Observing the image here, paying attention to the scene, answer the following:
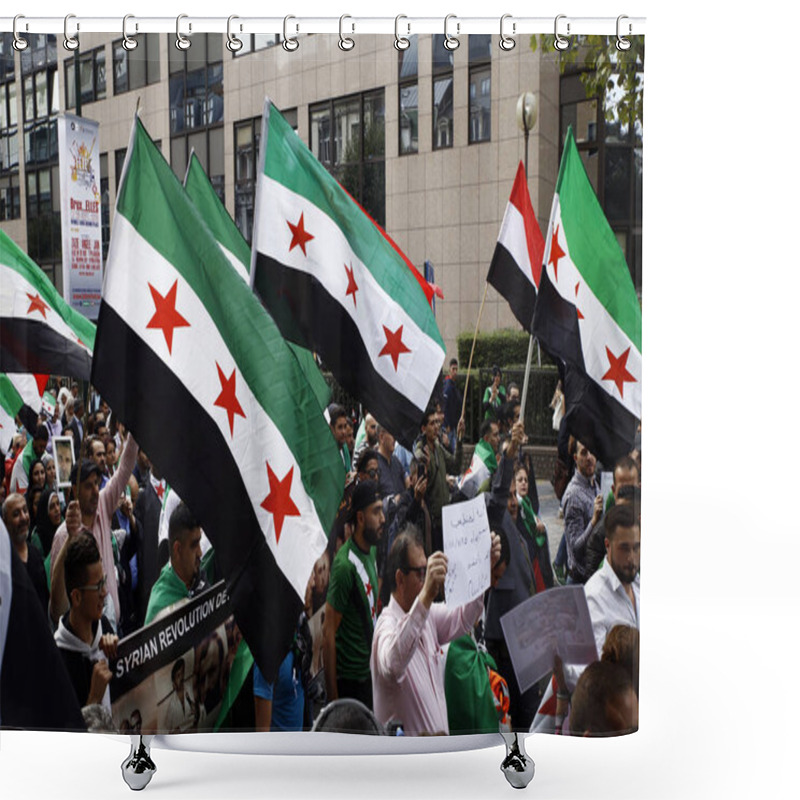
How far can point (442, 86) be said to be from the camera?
2498mm

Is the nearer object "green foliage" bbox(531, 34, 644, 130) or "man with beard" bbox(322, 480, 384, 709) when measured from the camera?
"green foliage" bbox(531, 34, 644, 130)

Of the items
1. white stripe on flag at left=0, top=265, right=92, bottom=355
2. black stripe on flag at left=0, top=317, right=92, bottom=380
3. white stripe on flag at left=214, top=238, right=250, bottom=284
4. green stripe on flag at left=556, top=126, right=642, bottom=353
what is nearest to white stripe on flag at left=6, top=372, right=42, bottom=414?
black stripe on flag at left=0, top=317, right=92, bottom=380

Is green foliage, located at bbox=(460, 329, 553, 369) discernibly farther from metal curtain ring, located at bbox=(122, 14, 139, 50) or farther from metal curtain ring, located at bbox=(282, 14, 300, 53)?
metal curtain ring, located at bbox=(122, 14, 139, 50)

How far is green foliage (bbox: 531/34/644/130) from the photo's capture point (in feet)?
8.08

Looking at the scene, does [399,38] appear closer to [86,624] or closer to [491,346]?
[491,346]

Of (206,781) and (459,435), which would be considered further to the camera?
(206,781)

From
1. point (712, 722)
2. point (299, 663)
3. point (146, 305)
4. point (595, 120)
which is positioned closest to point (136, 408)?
point (146, 305)

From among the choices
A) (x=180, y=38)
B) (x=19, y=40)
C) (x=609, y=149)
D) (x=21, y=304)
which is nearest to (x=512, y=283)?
(x=609, y=149)

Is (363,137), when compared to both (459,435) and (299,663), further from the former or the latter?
(299,663)

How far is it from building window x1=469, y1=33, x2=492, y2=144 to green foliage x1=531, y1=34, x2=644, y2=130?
12cm

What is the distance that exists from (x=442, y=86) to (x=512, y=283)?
51 cm

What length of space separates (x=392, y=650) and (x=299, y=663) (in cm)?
24

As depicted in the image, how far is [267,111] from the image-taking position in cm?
252

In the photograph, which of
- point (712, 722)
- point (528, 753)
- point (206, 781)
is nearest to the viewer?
point (206, 781)
